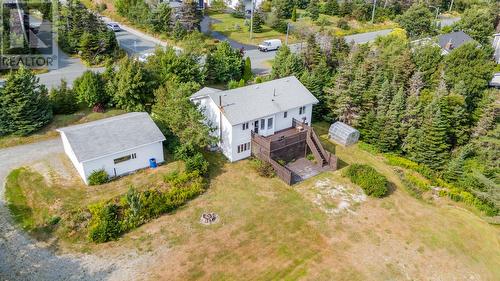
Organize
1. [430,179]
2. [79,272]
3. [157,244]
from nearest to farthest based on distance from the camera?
[79,272] → [157,244] → [430,179]

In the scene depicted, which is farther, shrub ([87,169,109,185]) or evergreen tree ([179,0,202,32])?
evergreen tree ([179,0,202,32])

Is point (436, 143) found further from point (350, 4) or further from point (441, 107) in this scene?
point (350, 4)

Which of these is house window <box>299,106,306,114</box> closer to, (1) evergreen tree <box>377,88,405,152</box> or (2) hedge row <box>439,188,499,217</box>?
(1) evergreen tree <box>377,88,405,152</box>

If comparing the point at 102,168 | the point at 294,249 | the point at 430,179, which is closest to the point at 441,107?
the point at 430,179

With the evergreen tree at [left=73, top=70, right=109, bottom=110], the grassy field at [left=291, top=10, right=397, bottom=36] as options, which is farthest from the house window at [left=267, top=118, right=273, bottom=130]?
the grassy field at [left=291, top=10, right=397, bottom=36]

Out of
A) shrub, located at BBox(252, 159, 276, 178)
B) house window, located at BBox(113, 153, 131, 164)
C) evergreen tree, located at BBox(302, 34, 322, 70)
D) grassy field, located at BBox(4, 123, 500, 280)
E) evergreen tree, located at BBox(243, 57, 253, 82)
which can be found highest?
evergreen tree, located at BBox(302, 34, 322, 70)

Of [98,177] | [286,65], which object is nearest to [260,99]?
[286,65]
